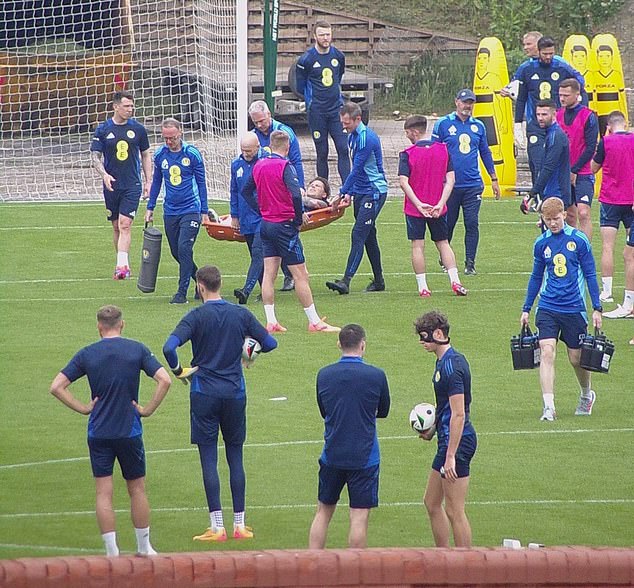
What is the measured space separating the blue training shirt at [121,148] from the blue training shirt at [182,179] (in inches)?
43.2

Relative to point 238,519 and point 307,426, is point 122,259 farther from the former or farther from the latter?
point 238,519

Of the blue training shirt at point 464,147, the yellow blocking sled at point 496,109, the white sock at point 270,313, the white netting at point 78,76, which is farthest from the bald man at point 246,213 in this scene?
the white netting at point 78,76

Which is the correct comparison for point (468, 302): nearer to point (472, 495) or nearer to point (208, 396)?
point (472, 495)

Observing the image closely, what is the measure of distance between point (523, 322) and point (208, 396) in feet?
11.1

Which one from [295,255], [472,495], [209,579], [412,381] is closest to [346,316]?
[295,255]

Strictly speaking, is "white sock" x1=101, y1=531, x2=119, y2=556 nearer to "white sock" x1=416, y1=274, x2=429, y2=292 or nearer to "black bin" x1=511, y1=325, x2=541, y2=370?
"black bin" x1=511, y1=325, x2=541, y2=370

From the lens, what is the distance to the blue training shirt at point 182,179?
16203 mm

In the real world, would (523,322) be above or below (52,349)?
above

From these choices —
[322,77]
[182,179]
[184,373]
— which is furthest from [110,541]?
[322,77]

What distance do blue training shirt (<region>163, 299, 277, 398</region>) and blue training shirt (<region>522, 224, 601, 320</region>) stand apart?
10.8 feet

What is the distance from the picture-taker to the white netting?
25.3 metres

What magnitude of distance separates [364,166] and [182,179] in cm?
205

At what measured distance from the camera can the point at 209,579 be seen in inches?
276

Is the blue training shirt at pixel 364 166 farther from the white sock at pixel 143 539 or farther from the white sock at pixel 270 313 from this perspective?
the white sock at pixel 143 539
